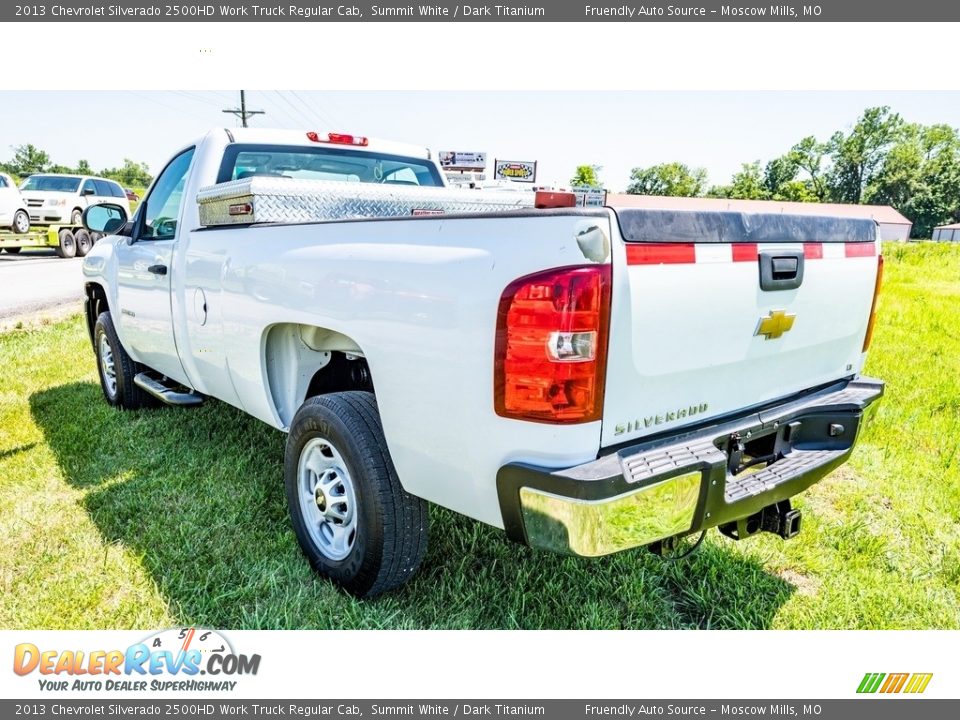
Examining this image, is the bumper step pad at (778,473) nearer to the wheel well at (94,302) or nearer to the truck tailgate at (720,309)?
the truck tailgate at (720,309)

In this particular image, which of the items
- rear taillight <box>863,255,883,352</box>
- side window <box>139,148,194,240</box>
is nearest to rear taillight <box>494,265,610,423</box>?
rear taillight <box>863,255,883,352</box>

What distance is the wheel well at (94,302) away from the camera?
16.8 feet

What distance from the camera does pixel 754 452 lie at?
241 cm

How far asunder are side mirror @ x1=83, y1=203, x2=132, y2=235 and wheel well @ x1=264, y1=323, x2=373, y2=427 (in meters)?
2.36

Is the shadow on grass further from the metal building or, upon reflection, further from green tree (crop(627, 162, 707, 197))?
the metal building

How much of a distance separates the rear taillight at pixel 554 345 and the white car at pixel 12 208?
19109 mm

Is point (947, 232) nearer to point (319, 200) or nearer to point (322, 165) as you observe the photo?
point (322, 165)

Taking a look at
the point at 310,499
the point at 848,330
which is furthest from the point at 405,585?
the point at 848,330

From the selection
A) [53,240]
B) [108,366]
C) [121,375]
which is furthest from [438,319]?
[53,240]

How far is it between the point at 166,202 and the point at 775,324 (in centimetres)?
370

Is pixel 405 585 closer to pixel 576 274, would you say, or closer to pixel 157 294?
pixel 576 274

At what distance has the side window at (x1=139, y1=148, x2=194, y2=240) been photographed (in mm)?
3855

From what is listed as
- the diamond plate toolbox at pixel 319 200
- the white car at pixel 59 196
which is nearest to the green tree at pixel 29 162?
the white car at pixel 59 196

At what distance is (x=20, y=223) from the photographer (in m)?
16.6
